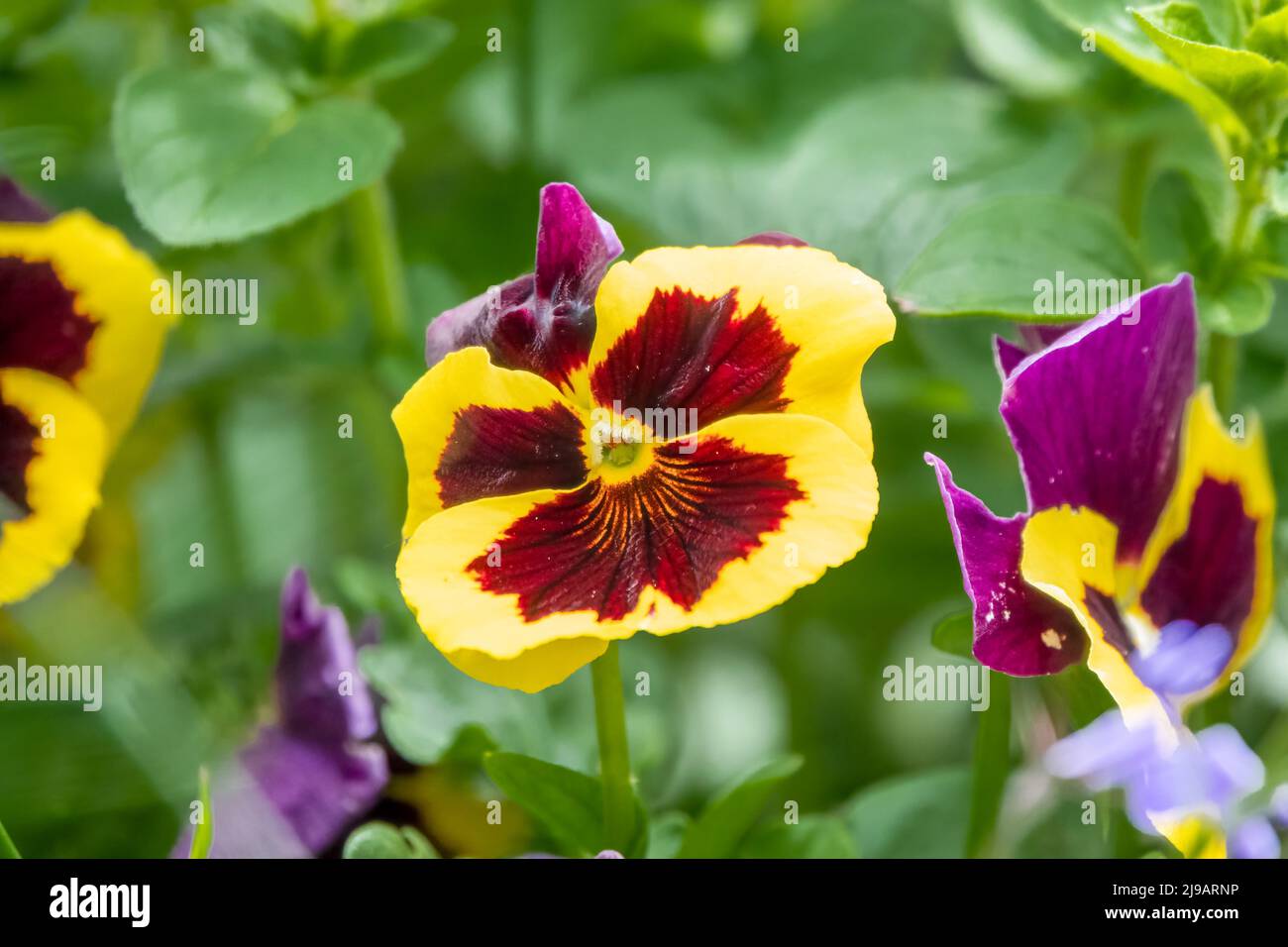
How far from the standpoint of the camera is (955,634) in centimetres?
44

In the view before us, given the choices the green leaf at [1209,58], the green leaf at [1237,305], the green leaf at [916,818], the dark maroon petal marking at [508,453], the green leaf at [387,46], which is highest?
the green leaf at [387,46]

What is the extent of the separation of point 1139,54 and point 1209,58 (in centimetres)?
4

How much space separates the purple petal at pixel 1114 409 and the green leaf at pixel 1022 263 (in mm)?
27

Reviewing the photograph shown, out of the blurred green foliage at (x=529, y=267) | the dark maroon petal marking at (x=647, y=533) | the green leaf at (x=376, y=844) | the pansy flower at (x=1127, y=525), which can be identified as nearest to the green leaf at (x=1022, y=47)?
the blurred green foliage at (x=529, y=267)

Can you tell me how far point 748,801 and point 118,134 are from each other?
1.10ft

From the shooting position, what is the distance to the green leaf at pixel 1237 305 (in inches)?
18.9

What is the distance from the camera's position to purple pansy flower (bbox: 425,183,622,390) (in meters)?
0.42

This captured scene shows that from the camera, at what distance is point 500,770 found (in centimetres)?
44

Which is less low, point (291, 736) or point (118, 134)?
point (118, 134)

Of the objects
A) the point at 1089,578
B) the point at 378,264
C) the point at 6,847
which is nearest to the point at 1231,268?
the point at 1089,578

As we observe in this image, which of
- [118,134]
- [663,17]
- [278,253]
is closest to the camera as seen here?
[118,134]

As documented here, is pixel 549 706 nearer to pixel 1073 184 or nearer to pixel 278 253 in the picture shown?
pixel 278 253

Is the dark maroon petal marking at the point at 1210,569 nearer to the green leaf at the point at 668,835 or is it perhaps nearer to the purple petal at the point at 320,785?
the green leaf at the point at 668,835
